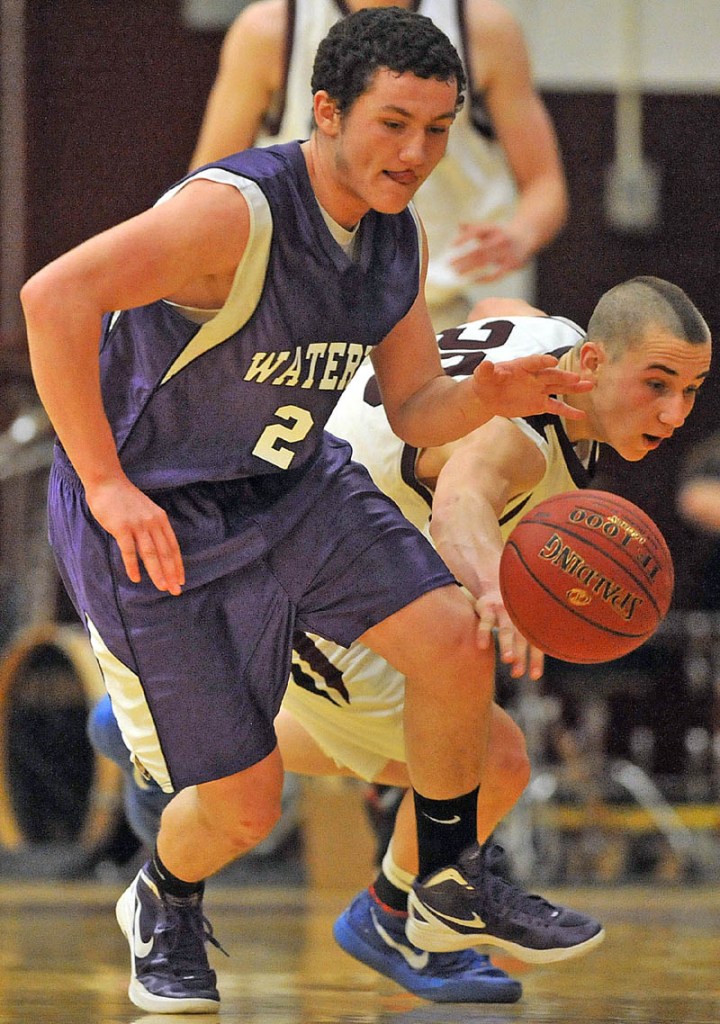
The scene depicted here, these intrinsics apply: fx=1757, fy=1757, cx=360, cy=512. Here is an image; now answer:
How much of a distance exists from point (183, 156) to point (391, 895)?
6223 mm

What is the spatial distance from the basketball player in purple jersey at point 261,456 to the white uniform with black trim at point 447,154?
1046 millimetres

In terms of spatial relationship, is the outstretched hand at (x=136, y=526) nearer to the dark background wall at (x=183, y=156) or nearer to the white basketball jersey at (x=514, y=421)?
the white basketball jersey at (x=514, y=421)

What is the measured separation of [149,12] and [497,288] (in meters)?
2.25

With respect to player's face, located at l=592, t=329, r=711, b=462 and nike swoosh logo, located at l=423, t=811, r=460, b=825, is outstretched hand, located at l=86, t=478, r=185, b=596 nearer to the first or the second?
nike swoosh logo, located at l=423, t=811, r=460, b=825

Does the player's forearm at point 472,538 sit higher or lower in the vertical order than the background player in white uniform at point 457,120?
lower

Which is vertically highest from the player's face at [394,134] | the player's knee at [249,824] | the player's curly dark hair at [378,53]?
the player's curly dark hair at [378,53]

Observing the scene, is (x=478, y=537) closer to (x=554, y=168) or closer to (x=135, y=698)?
(x=135, y=698)

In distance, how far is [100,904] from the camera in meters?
5.09

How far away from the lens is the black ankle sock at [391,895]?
10.4ft

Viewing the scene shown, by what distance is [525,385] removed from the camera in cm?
254

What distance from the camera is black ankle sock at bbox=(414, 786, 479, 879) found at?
2713mm

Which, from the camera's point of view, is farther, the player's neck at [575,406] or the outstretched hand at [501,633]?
the player's neck at [575,406]

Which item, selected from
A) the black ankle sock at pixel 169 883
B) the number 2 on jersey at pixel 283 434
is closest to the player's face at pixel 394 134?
the number 2 on jersey at pixel 283 434

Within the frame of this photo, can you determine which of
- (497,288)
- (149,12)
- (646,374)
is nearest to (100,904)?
(646,374)
